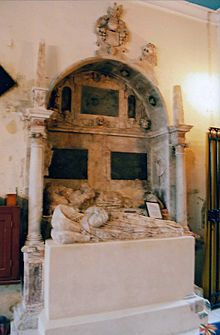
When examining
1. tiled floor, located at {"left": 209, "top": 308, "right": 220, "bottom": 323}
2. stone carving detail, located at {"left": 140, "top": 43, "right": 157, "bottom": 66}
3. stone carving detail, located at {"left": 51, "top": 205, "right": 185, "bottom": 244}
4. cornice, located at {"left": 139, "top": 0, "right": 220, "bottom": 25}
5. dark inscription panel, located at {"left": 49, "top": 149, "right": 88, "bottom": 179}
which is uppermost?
cornice, located at {"left": 139, "top": 0, "right": 220, "bottom": 25}

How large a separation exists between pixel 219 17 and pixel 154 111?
204 cm

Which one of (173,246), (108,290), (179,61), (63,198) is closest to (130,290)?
(108,290)

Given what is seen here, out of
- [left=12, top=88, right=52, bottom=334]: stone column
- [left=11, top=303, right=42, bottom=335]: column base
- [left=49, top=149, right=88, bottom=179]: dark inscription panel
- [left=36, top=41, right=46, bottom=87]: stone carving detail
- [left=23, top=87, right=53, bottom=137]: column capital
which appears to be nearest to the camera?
[left=11, top=303, right=42, bottom=335]: column base

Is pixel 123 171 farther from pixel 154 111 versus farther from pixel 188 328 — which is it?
pixel 188 328

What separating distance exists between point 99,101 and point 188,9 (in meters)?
2.12

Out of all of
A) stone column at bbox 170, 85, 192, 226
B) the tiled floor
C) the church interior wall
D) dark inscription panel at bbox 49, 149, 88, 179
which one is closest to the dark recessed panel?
the church interior wall

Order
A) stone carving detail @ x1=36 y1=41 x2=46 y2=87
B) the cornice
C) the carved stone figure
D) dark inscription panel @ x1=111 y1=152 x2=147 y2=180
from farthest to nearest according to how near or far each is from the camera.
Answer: the cornice, dark inscription panel @ x1=111 y1=152 x2=147 y2=180, the carved stone figure, stone carving detail @ x1=36 y1=41 x2=46 y2=87

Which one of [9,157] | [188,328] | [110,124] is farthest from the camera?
[110,124]

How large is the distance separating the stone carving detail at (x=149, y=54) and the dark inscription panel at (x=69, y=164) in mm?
1588

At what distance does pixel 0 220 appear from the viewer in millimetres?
2912

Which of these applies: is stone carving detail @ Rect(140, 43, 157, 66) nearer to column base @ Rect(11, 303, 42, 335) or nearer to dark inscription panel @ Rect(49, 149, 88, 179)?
dark inscription panel @ Rect(49, 149, 88, 179)

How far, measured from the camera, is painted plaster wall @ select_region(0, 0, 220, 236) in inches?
128

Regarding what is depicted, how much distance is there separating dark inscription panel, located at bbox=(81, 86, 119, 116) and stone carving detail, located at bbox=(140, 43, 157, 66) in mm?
622

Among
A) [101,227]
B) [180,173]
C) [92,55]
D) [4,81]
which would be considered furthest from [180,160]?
[4,81]
